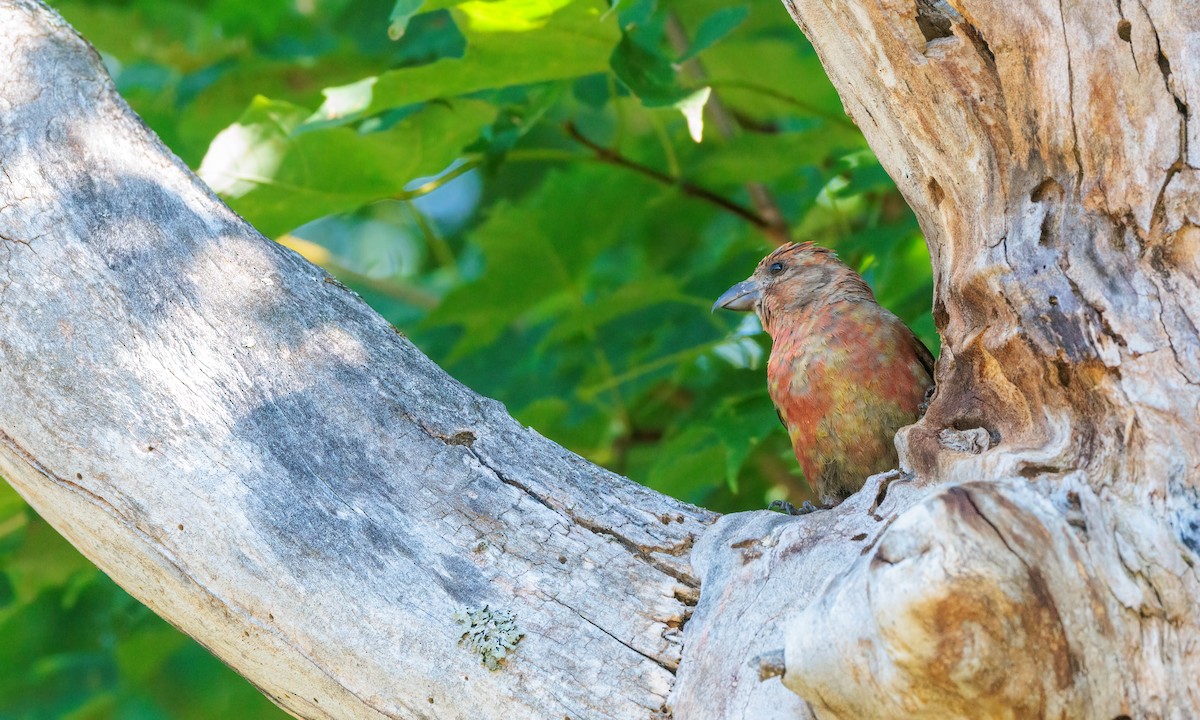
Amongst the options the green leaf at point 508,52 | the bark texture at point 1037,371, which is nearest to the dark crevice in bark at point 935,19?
the bark texture at point 1037,371

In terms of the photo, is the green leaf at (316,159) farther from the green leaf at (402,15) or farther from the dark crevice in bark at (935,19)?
the dark crevice in bark at (935,19)

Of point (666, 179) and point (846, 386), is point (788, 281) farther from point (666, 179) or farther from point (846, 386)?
point (846, 386)

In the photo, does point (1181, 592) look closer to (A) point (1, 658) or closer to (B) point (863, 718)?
(B) point (863, 718)

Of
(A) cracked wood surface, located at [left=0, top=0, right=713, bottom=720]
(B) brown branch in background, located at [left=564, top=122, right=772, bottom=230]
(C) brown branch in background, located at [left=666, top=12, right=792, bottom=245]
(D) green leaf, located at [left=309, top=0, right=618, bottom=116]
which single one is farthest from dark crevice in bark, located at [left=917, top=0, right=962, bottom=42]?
(C) brown branch in background, located at [left=666, top=12, right=792, bottom=245]

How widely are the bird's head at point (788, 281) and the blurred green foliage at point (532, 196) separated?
0.11 meters

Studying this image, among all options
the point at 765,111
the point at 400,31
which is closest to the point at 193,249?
the point at 400,31

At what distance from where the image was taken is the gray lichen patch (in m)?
2.57

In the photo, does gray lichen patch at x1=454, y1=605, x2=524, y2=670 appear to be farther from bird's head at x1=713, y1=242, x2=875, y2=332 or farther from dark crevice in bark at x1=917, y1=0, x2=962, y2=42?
bird's head at x1=713, y1=242, x2=875, y2=332

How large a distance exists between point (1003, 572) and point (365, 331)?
1.74 meters

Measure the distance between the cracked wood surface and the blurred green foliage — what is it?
2.93ft

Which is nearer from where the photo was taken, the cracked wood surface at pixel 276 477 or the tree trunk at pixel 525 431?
the tree trunk at pixel 525 431

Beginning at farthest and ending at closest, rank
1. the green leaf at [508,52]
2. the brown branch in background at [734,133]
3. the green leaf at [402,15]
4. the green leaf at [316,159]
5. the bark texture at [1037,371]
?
the brown branch in background at [734,133] → the green leaf at [316,159] → the green leaf at [508,52] → the green leaf at [402,15] → the bark texture at [1037,371]

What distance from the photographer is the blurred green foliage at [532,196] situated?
381 centimetres

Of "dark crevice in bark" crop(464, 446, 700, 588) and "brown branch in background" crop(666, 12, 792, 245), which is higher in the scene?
"brown branch in background" crop(666, 12, 792, 245)
